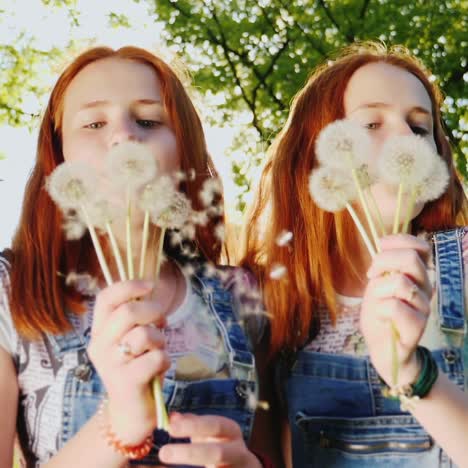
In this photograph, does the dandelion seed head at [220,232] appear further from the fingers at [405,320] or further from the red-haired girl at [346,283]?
the fingers at [405,320]

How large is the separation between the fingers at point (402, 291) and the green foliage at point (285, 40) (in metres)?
6.50

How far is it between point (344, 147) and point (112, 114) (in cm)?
69

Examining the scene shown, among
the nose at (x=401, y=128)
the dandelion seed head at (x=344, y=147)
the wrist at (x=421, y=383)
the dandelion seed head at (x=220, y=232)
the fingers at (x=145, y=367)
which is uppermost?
the nose at (x=401, y=128)

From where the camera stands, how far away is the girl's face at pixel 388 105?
6.66 ft

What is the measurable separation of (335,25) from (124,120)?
22.4 feet

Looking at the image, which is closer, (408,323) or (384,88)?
(408,323)

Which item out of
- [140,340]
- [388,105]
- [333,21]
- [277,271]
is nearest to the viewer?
[140,340]

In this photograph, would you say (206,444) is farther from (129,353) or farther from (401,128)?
(401,128)

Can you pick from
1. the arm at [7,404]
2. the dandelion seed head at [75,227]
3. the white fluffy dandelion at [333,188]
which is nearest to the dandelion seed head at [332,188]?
the white fluffy dandelion at [333,188]

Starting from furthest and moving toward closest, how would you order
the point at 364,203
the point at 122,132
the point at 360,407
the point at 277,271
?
the point at 277,271, the point at 360,407, the point at 122,132, the point at 364,203

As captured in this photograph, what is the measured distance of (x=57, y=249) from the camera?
1.96 m

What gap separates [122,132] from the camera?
6.04ft

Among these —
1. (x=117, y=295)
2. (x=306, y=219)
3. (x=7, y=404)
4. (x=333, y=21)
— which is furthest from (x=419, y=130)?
(x=333, y=21)

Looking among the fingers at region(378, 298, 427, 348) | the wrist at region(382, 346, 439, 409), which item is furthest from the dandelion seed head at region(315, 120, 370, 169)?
the wrist at region(382, 346, 439, 409)
